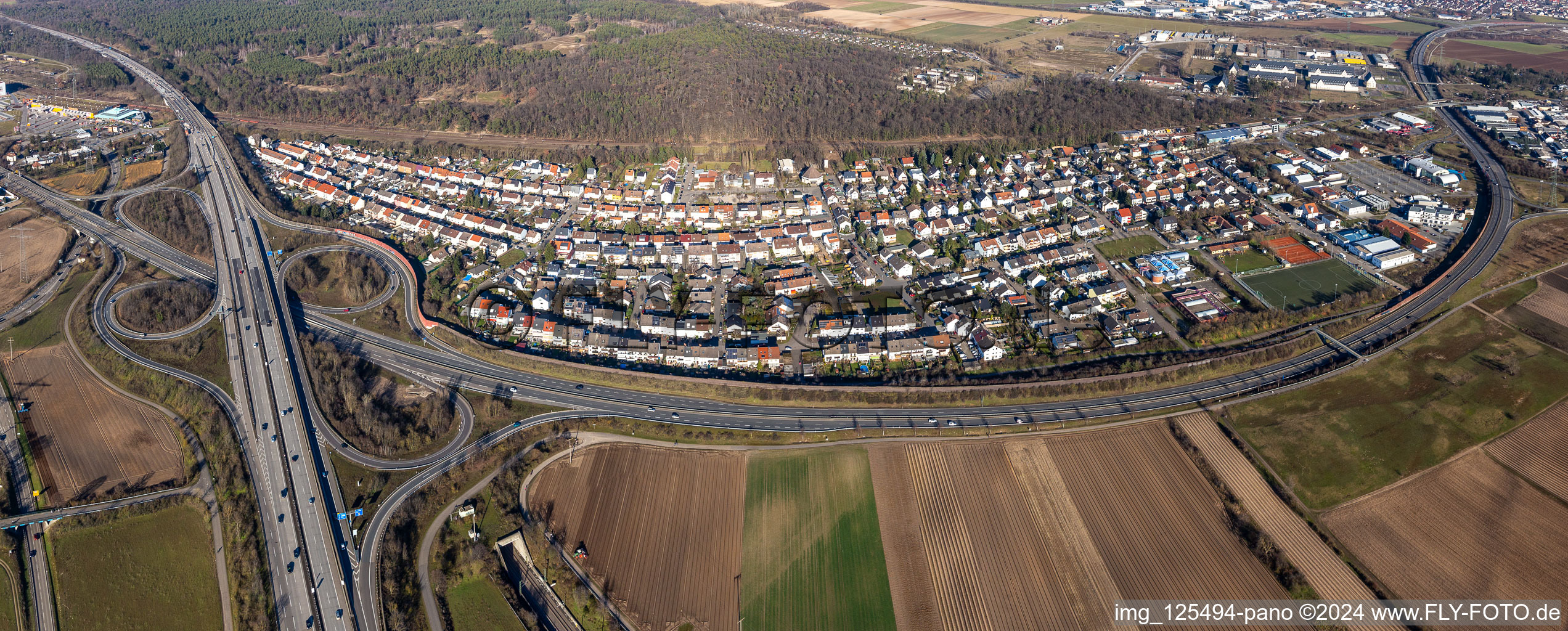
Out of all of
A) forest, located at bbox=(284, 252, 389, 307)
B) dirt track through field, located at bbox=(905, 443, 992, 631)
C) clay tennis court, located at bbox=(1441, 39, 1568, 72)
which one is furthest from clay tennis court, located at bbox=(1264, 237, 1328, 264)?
clay tennis court, located at bbox=(1441, 39, 1568, 72)

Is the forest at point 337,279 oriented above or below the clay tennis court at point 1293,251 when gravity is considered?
above

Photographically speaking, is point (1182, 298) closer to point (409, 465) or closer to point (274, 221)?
point (409, 465)

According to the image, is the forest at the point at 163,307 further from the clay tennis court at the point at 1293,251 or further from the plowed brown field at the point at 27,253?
the clay tennis court at the point at 1293,251

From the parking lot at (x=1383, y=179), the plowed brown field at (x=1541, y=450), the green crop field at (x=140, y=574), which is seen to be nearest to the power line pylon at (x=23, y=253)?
the green crop field at (x=140, y=574)

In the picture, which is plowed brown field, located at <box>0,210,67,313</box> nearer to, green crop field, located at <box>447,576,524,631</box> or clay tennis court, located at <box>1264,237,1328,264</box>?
green crop field, located at <box>447,576,524,631</box>

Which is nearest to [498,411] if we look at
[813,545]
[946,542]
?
[813,545]

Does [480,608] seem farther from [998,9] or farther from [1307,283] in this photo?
[998,9]

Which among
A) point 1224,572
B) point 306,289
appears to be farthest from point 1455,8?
point 306,289
